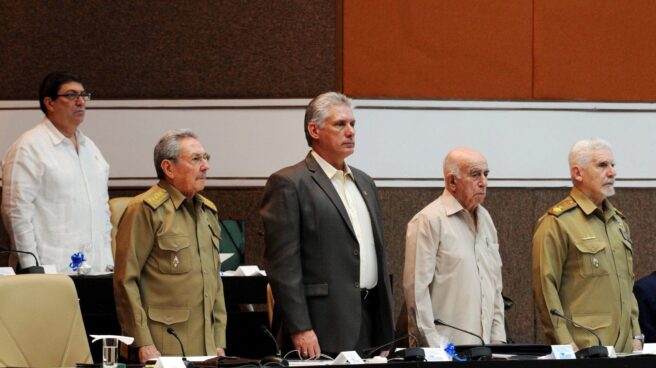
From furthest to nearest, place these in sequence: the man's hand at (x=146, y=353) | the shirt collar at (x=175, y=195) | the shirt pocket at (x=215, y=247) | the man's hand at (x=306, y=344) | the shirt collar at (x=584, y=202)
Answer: the shirt collar at (x=584, y=202) < the shirt pocket at (x=215, y=247) < the shirt collar at (x=175, y=195) < the man's hand at (x=146, y=353) < the man's hand at (x=306, y=344)

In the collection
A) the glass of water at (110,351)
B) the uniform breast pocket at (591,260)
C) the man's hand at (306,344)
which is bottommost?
the man's hand at (306,344)

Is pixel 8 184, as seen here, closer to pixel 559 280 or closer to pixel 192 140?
pixel 192 140

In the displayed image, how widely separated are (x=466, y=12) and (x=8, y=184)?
270 centimetres

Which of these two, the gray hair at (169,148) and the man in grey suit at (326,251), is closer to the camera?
the man in grey suit at (326,251)

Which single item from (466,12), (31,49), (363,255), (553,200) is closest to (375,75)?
(466,12)

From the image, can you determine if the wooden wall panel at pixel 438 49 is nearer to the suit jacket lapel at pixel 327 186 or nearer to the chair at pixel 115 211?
the chair at pixel 115 211

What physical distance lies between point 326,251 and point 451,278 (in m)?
0.72

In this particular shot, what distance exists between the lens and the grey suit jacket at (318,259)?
15.7ft

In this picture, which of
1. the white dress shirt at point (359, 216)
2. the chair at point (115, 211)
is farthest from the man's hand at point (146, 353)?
the chair at point (115, 211)

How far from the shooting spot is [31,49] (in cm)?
712

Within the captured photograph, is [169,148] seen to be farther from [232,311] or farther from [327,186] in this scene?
[232,311]

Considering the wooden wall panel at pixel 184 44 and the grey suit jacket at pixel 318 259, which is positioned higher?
the wooden wall panel at pixel 184 44

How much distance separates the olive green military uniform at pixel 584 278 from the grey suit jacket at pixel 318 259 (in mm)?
956

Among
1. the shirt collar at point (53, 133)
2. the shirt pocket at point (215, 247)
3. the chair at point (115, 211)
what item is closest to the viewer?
the shirt pocket at point (215, 247)
